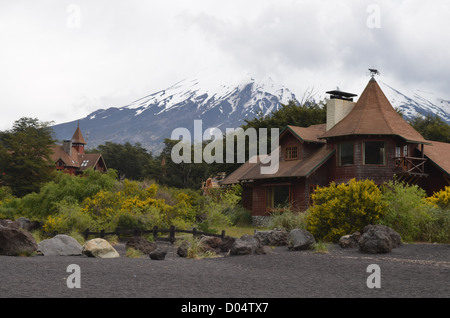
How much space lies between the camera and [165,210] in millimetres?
25594

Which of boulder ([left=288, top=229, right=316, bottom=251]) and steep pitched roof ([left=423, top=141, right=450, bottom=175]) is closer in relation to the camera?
boulder ([left=288, top=229, right=316, bottom=251])

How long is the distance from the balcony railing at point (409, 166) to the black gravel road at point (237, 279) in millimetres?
16381

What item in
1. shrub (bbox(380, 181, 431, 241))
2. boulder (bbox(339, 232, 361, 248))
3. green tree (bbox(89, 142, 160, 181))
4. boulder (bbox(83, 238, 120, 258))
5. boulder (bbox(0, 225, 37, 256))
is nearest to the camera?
boulder (bbox(0, 225, 37, 256))

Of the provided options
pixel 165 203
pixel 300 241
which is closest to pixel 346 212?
pixel 300 241

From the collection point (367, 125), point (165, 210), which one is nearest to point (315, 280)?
point (165, 210)

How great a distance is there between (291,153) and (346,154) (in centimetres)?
447

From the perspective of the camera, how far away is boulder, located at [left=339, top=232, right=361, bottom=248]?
56.9 ft

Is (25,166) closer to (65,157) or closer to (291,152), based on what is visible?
(291,152)

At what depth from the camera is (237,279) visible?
10.3 metres

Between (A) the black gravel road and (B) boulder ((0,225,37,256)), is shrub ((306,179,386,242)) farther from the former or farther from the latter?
(B) boulder ((0,225,37,256))

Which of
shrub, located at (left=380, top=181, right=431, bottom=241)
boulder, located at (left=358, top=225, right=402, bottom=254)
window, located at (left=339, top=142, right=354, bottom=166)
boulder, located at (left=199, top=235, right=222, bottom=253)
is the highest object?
window, located at (left=339, top=142, right=354, bottom=166)

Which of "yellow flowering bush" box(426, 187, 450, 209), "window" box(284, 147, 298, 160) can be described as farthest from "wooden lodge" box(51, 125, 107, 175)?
"yellow flowering bush" box(426, 187, 450, 209)

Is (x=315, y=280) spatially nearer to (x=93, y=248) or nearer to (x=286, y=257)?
(x=286, y=257)

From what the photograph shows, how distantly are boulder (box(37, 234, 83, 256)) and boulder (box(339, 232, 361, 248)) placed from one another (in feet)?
28.4
